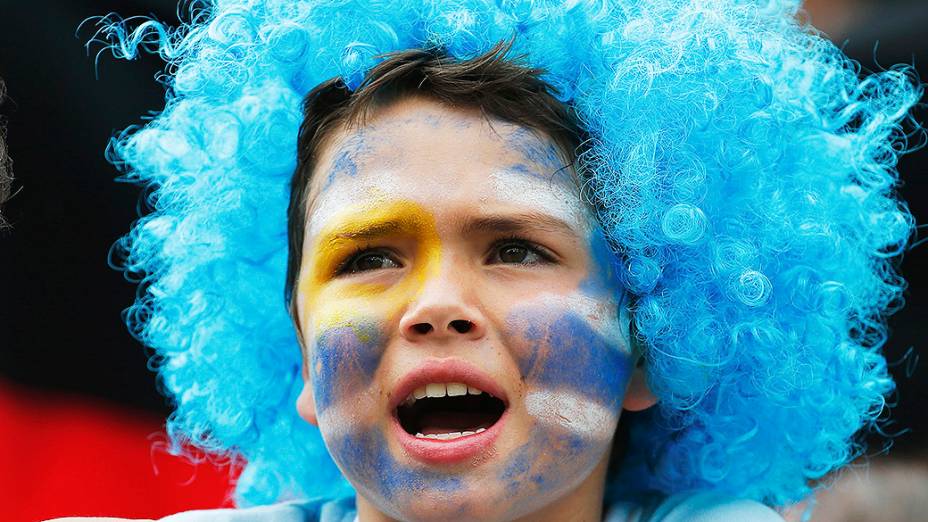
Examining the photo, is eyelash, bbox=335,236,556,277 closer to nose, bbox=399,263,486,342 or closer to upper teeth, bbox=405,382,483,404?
nose, bbox=399,263,486,342

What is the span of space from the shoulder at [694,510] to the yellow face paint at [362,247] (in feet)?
2.42

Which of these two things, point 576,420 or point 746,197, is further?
point 746,197

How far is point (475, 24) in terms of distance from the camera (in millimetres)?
2363

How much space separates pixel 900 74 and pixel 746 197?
2.24ft

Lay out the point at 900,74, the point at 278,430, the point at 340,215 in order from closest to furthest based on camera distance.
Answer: the point at 340,215
the point at 900,74
the point at 278,430

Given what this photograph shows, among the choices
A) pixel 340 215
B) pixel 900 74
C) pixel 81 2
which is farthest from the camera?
pixel 81 2

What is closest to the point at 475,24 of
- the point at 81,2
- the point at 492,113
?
the point at 492,113

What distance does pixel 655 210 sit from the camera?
229 centimetres

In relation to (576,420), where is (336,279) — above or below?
above

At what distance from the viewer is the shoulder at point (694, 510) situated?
2.42 m

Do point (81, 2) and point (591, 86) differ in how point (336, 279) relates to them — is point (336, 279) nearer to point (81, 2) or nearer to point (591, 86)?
point (591, 86)

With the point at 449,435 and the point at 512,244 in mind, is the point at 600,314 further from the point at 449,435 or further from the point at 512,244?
the point at 449,435

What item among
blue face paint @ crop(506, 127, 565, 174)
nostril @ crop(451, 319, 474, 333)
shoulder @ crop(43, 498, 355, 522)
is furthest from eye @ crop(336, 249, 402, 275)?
shoulder @ crop(43, 498, 355, 522)

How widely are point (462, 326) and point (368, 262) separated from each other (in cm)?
29
